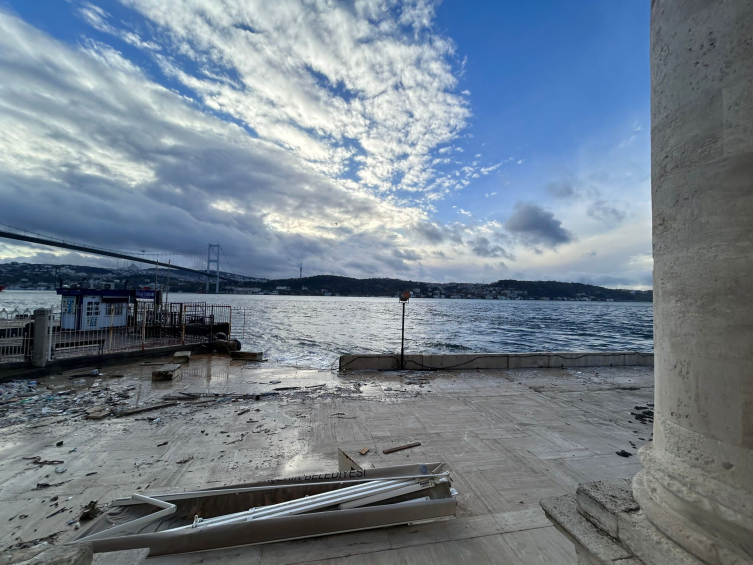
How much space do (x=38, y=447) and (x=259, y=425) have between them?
3.15 m

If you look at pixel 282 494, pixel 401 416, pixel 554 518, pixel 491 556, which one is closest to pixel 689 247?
pixel 554 518

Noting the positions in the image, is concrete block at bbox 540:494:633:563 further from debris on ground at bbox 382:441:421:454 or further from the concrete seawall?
the concrete seawall

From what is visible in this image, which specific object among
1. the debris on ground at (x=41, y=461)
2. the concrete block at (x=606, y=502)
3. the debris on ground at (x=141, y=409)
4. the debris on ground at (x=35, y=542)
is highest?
the concrete block at (x=606, y=502)

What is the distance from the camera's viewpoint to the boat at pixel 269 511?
9.46 feet

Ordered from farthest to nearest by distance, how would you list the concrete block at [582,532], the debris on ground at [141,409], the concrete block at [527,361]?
1. the concrete block at [527,361]
2. the debris on ground at [141,409]
3. the concrete block at [582,532]

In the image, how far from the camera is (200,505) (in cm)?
333

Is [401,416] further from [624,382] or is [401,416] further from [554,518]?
[624,382]

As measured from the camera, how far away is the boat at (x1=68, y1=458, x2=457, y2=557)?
2.88m

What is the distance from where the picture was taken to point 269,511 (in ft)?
10.4

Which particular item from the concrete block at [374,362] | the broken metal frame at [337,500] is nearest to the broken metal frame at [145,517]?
the broken metal frame at [337,500]

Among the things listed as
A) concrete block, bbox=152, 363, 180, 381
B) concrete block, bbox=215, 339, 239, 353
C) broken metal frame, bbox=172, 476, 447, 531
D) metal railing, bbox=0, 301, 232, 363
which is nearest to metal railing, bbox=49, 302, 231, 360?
metal railing, bbox=0, 301, 232, 363

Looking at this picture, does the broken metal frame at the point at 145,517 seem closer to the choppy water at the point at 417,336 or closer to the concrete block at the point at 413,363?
the concrete block at the point at 413,363

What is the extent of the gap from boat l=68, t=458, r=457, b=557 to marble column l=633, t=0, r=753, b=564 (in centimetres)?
218

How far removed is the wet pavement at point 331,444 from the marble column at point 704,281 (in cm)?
199
